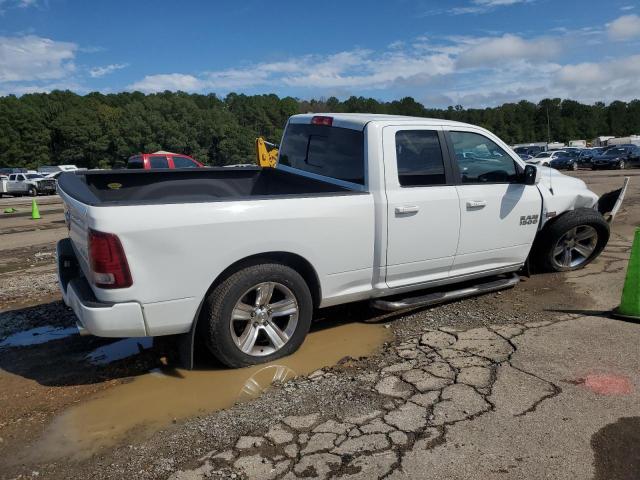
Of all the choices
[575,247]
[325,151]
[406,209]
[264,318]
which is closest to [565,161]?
[575,247]

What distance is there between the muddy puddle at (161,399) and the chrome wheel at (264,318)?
7.1 inches

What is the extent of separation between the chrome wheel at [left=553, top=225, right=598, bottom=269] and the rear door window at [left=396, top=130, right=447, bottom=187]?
2169 millimetres

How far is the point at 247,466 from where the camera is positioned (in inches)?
109

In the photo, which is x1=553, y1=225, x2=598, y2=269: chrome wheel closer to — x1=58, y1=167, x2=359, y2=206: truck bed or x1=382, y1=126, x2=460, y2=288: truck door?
x1=382, y1=126, x2=460, y2=288: truck door

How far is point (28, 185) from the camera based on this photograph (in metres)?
34.4

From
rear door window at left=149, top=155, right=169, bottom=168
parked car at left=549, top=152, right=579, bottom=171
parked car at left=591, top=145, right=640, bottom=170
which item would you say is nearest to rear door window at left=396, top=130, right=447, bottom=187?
rear door window at left=149, top=155, right=169, bottom=168

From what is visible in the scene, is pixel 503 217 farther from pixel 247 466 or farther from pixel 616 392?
pixel 247 466

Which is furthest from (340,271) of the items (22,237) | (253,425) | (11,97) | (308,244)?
(11,97)

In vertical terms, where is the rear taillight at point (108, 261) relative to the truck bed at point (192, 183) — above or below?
below

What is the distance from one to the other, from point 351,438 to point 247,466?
24.5 inches

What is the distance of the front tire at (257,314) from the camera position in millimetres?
3629

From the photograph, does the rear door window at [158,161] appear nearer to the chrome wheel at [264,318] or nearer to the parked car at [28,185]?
Answer: the chrome wheel at [264,318]

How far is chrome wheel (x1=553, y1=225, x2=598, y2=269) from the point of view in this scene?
5980 mm

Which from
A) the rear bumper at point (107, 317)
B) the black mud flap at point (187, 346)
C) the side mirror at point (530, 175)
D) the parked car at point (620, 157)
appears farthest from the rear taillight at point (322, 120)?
the parked car at point (620, 157)
